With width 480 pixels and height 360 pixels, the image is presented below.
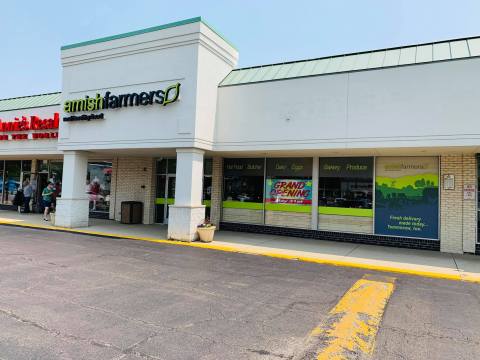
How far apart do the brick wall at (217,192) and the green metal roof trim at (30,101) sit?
8.76 metres

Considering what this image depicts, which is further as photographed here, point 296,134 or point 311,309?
point 296,134

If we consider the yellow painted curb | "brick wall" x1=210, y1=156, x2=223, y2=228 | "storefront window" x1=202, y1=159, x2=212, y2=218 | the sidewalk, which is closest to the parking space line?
the yellow painted curb

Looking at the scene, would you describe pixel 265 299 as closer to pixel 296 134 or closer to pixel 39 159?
pixel 296 134

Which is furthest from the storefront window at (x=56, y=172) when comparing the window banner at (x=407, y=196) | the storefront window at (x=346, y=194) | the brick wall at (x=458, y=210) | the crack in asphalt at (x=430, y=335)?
the crack in asphalt at (x=430, y=335)

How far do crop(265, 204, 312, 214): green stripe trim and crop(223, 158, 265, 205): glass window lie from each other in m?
0.43

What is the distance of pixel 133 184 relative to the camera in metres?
17.4

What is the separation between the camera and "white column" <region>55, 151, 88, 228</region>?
14.7 meters

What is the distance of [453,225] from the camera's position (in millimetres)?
11242

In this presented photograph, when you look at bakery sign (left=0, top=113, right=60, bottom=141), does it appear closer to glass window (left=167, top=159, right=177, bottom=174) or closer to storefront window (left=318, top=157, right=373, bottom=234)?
glass window (left=167, top=159, right=177, bottom=174)

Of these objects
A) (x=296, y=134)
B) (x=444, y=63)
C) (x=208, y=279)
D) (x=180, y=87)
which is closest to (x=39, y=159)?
(x=180, y=87)

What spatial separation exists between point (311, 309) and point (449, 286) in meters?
3.63

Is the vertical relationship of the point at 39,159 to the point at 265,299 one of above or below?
above

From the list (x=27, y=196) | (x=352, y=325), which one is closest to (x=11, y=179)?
(x=27, y=196)

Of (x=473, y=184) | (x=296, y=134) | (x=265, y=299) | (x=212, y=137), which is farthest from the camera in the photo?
(x=212, y=137)
